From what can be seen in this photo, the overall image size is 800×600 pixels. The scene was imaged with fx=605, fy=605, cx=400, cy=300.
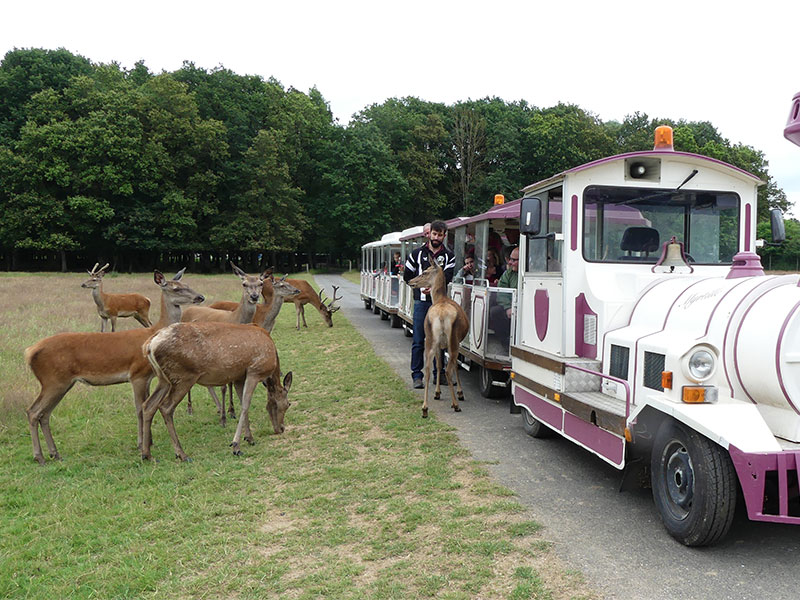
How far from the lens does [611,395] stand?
194 inches

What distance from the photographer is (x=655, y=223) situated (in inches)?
227

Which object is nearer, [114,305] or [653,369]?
[653,369]

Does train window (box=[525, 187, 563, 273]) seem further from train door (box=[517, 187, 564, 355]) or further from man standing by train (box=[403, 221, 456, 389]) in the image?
man standing by train (box=[403, 221, 456, 389])

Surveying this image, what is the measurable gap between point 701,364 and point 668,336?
18.2 inches

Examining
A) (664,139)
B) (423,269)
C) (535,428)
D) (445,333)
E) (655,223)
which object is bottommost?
(535,428)

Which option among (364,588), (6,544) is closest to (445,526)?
(364,588)

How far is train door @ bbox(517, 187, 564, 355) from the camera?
5762 millimetres

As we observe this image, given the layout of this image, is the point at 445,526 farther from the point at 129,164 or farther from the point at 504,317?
the point at 129,164

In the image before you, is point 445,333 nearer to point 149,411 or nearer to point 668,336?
point 149,411

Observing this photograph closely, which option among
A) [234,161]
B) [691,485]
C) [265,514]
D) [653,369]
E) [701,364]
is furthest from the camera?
[234,161]

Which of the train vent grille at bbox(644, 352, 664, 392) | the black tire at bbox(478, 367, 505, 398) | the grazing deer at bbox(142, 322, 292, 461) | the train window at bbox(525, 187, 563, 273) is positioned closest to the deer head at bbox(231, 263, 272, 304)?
the grazing deer at bbox(142, 322, 292, 461)

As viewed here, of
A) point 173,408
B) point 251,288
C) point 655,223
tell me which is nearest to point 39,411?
point 173,408

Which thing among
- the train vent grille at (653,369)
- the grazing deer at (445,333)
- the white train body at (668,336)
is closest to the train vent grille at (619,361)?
the white train body at (668,336)

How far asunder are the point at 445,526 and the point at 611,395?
176cm
